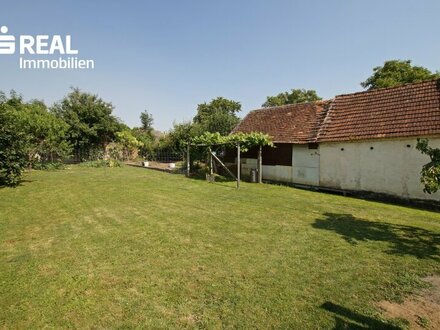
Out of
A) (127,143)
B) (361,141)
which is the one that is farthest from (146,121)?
(361,141)

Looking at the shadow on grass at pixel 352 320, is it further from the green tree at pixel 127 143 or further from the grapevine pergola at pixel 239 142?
the green tree at pixel 127 143

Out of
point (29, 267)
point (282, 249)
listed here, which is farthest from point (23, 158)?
point (282, 249)

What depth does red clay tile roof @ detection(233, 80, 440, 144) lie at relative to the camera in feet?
44.7

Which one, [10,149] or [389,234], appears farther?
[10,149]

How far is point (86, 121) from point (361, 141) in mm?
34961

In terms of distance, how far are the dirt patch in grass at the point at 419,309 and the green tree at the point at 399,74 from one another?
100 ft

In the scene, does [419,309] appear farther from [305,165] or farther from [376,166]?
[305,165]

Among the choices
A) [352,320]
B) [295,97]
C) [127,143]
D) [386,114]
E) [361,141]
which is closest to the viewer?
[352,320]

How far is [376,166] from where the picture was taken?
14367mm

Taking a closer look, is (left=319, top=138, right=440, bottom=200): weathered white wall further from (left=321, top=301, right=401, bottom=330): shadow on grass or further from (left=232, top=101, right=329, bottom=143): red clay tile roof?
(left=321, top=301, right=401, bottom=330): shadow on grass

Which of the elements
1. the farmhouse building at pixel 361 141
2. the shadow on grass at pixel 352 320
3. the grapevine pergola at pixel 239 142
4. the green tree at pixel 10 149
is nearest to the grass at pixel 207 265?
the shadow on grass at pixel 352 320

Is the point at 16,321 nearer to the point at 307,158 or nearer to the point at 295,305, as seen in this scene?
A: the point at 295,305

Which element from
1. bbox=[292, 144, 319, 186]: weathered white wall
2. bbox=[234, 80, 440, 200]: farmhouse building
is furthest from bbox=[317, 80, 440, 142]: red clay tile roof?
bbox=[292, 144, 319, 186]: weathered white wall

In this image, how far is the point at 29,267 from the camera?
5652 millimetres
